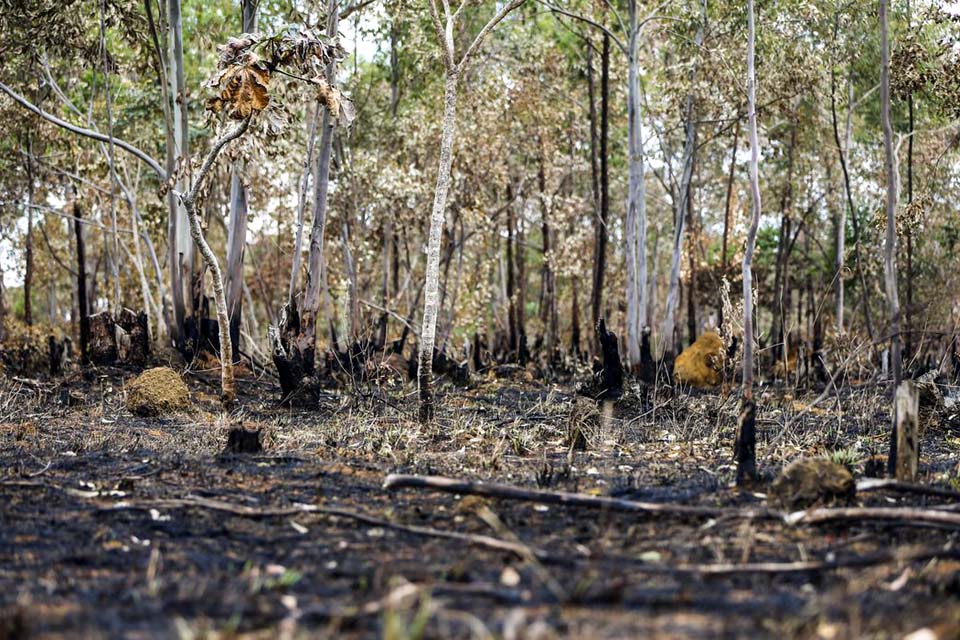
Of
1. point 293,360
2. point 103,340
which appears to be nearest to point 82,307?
point 103,340

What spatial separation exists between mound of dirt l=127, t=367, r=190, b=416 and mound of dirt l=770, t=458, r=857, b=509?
232 inches

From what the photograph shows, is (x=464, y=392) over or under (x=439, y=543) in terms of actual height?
over

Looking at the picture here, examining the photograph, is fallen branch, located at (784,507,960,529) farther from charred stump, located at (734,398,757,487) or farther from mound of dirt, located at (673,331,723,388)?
mound of dirt, located at (673,331,723,388)

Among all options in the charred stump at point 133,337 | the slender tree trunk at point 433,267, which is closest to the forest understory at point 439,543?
the slender tree trunk at point 433,267

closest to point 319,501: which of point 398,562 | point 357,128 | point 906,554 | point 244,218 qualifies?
point 398,562

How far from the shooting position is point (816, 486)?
462 centimetres

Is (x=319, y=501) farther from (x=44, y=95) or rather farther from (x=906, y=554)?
(x=44, y=95)

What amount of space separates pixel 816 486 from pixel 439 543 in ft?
6.09

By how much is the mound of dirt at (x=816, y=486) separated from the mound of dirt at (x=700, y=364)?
8634 mm

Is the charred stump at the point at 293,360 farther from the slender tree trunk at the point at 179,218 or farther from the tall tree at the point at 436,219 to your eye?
the slender tree trunk at the point at 179,218

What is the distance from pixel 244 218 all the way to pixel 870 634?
10756mm

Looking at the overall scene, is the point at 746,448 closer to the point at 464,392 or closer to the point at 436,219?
the point at 436,219

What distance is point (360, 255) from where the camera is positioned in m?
21.1

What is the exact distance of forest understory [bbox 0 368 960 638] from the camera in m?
2.91
